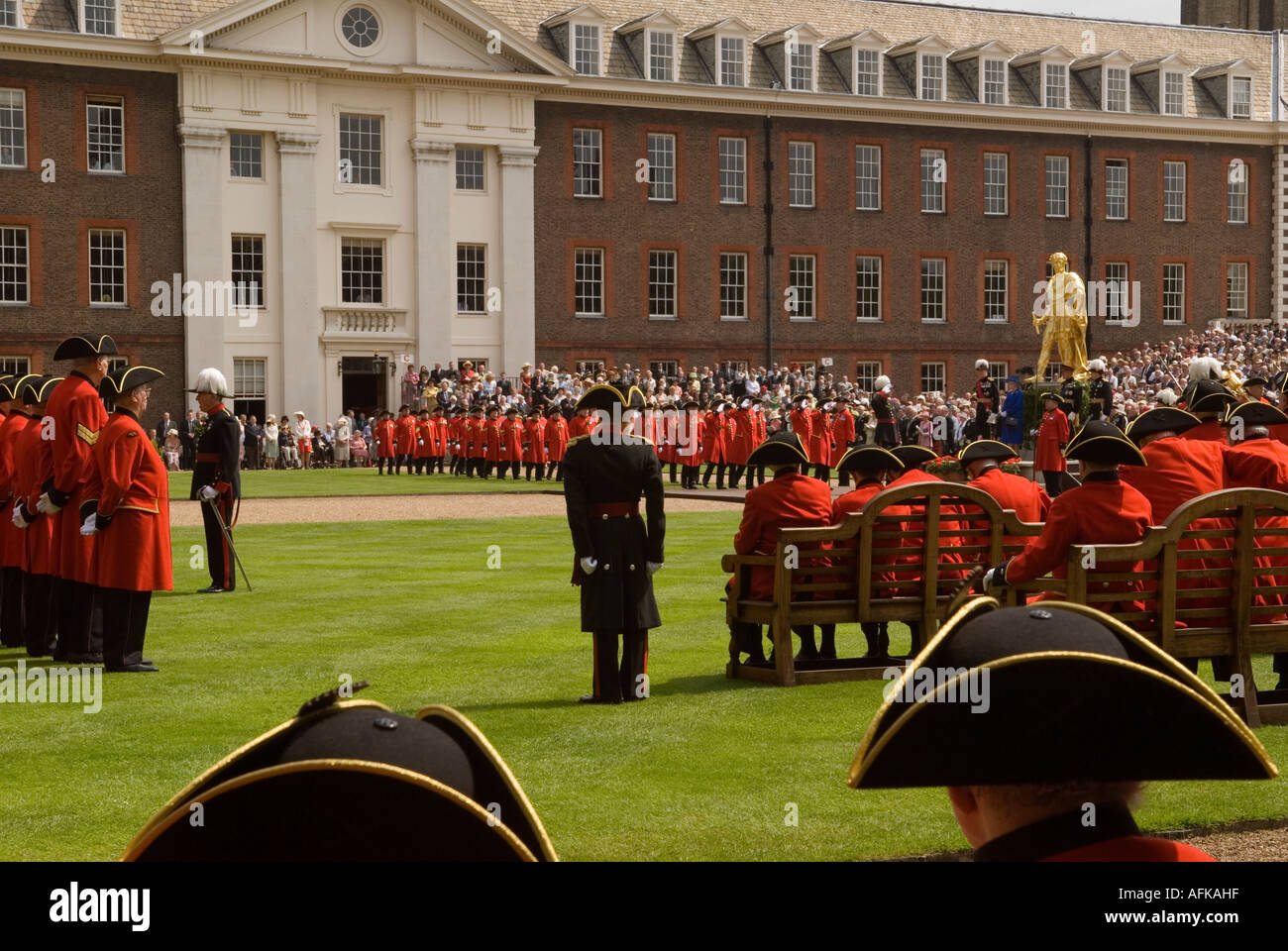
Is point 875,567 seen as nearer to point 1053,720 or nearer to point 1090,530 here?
point 1090,530

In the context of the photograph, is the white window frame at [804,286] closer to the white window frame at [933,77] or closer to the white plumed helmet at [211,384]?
the white window frame at [933,77]

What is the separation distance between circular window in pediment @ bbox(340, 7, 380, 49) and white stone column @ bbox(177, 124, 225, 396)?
4586 millimetres

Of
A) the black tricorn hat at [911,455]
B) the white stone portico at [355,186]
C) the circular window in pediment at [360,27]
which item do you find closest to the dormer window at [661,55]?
the white stone portico at [355,186]

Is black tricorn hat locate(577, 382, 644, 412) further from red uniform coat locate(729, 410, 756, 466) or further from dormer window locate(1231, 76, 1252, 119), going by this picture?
dormer window locate(1231, 76, 1252, 119)

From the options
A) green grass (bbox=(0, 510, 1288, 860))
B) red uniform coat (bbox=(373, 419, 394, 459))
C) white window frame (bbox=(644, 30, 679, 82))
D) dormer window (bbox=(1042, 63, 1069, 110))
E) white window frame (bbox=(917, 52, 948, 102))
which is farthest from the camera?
dormer window (bbox=(1042, 63, 1069, 110))

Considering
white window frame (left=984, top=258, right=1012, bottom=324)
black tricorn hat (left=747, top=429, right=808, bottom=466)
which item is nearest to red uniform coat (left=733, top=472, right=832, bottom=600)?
black tricorn hat (left=747, top=429, right=808, bottom=466)

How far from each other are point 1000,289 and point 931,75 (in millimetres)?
7602

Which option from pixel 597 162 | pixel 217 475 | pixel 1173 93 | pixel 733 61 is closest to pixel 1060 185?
pixel 1173 93

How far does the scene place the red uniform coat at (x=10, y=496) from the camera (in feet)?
41.0

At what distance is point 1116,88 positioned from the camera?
58531 mm

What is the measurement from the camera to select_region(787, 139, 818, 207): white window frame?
5303 centimetres

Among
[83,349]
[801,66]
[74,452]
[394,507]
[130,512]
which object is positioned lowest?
[394,507]

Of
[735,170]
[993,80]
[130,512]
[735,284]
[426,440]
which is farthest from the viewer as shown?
[993,80]

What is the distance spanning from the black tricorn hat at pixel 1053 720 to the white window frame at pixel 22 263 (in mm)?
45639
